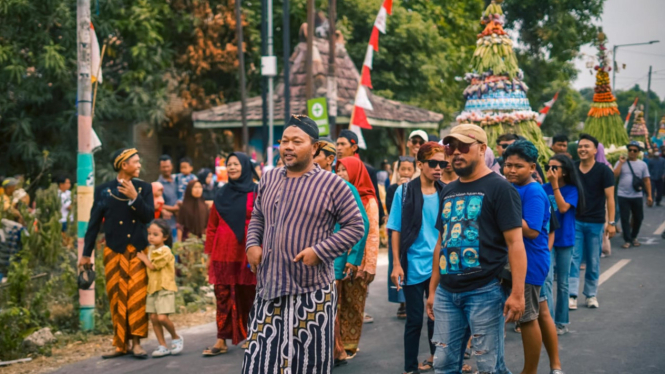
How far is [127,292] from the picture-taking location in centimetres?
699

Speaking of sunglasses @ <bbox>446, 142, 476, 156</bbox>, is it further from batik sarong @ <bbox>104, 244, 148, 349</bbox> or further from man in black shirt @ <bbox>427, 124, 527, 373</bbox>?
batik sarong @ <bbox>104, 244, 148, 349</bbox>

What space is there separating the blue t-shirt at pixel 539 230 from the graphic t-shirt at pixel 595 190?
304cm

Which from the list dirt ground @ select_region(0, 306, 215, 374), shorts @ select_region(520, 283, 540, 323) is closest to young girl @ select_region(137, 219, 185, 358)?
dirt ground @ select_region(0, 306, 215, 374)

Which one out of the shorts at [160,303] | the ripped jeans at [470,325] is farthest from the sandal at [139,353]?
the ripped jeans at [470,325]

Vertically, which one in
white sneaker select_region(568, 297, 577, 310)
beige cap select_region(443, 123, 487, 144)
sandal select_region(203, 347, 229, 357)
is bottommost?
sandal select_region(203, 347, 229, 357)

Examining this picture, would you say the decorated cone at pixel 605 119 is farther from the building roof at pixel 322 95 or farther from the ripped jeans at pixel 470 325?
→ the ripped jeans at pixel 470 325

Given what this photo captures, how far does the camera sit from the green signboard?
13159 millimetres

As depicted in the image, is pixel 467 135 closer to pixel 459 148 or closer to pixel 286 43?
pixel 459 148

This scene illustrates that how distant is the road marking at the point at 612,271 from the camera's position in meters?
10.4

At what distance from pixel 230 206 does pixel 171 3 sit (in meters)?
15.7

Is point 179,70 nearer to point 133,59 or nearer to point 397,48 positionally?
point 133,59

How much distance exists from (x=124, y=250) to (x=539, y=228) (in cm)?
398

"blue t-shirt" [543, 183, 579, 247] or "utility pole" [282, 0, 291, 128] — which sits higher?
"utility pole" [282, 0, 291, 128]

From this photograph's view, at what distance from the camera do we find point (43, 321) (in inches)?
312
